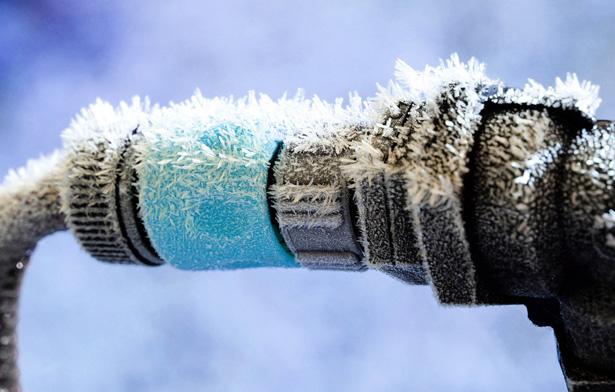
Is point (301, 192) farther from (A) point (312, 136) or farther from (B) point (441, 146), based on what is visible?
(B) point (441, 146)

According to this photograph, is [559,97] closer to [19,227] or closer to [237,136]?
[237,136]

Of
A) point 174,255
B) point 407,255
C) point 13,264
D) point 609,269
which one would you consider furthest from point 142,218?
point 609,269

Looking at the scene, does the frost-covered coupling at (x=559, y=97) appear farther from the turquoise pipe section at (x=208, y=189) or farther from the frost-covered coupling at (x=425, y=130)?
the turquoise pipe section at (x=208, y=189)

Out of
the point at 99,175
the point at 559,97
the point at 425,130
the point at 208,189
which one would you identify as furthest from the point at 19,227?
the point at 559,97

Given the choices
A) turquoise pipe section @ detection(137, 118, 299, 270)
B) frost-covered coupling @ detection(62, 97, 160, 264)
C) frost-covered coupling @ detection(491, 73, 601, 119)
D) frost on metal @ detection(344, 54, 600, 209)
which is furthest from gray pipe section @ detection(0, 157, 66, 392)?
frost-covered coupling @ detection(491, 73, 601, 119)

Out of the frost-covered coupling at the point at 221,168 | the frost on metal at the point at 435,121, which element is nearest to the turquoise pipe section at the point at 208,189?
the frost-covered coupling at the point at 221,168
